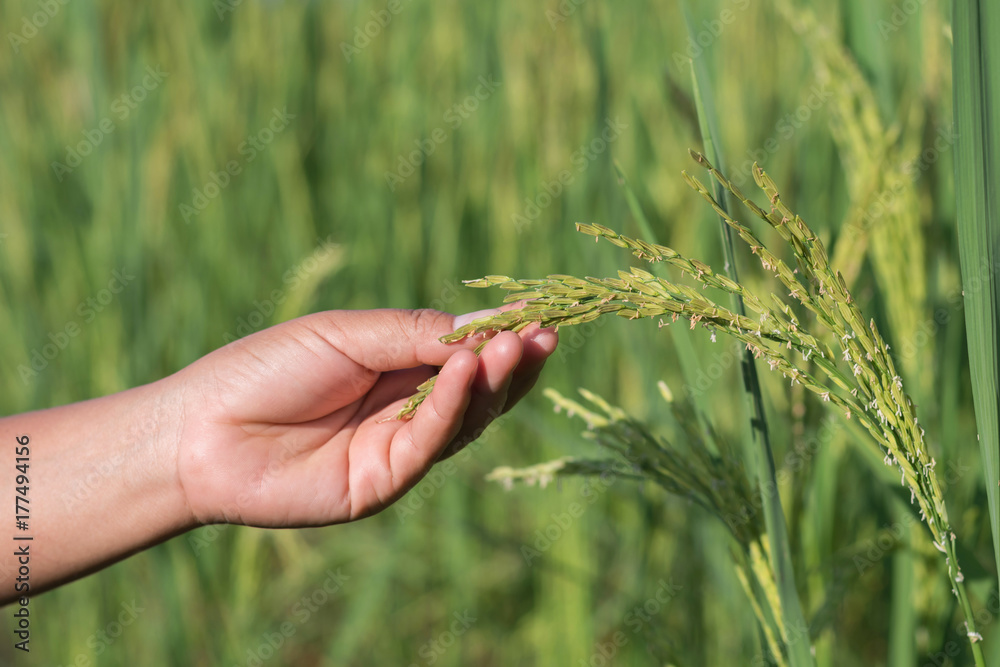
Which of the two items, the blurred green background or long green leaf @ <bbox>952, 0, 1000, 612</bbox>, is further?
the blurred green background

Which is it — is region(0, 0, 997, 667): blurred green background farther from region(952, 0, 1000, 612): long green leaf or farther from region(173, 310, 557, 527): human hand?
region(952, 0, 1000, 612): long green leaf

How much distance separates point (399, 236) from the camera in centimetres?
235

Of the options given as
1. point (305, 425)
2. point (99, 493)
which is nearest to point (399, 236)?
point (305, 425)

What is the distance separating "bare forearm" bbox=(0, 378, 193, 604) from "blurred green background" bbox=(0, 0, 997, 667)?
50cm

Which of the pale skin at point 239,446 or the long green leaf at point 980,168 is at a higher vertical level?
the long green leaf at point 980,168

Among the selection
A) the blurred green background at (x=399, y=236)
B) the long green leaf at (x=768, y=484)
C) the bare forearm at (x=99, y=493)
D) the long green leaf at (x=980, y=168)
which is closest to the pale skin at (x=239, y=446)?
the bare forearm at (x=99, y=493)

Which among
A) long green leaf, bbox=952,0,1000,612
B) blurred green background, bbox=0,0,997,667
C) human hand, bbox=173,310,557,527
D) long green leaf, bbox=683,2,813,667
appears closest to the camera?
long green leaf, bbox=952,0,1000,612

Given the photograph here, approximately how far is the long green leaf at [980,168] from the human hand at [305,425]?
56 centimetres

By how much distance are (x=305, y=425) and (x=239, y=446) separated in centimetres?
12

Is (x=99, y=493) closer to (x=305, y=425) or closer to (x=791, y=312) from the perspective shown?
(x=305, y=425)

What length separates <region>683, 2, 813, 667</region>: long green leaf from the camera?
785mm

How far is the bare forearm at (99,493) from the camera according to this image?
4.01 ft

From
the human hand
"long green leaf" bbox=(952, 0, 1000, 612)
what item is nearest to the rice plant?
"long green leaf" bbox=(952, 0, 1000, 612)

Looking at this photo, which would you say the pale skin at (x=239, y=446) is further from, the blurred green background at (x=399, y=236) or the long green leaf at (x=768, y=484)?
the blurred green background at (x=399, y=236)
